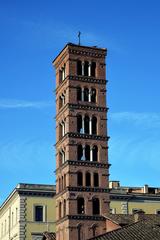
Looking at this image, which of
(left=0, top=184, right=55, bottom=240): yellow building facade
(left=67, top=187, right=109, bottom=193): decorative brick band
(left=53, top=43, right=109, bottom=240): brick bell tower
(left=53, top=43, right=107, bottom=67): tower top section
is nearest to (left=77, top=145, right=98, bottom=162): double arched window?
(left=53, top=43, right=109, bottom=240): brick bell tower

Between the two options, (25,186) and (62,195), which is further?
(25,186)

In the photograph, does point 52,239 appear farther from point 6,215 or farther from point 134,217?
point 6,215

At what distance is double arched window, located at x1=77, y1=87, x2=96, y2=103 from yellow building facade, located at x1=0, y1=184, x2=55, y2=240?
16.9 meters

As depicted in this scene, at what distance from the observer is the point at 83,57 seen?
70.4m

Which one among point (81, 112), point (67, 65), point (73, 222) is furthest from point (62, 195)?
point (67, 65)

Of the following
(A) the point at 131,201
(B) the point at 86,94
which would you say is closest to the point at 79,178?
(B) the point at 86,94

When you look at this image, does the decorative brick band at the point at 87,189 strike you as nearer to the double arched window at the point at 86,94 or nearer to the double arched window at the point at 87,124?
the double arched window at the point at 87,124

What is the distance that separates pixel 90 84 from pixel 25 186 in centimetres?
1805

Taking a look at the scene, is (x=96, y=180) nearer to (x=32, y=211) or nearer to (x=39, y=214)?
(x=32, y=211)

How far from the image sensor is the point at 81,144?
6700cm

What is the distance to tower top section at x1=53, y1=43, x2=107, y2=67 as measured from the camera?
229 ft

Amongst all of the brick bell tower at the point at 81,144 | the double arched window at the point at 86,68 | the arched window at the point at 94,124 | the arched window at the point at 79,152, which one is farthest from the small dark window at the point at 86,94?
the arched window at the point at 79,152

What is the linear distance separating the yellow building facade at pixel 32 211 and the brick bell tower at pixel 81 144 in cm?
1287

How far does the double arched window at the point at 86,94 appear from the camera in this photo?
227 ft
